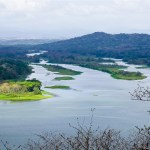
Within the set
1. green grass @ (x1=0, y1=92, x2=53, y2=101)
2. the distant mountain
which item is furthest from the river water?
the distant mountain

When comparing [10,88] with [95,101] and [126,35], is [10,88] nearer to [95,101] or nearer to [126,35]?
[95,101]

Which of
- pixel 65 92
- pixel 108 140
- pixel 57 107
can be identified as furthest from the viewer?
pixel 65 92

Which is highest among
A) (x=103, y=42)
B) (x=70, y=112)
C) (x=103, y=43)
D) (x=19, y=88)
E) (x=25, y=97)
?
(x=103, y=42)

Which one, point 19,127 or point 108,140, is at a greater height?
point 108,140

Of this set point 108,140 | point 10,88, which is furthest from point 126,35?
point 108,140

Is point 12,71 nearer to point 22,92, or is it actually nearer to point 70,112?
point 22,92

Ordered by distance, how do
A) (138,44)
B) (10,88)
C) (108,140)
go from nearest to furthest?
(108,140) < (10,88) < (138,44)

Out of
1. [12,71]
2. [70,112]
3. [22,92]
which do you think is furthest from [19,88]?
[12,71]

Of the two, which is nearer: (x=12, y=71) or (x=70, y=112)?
(x=70, y=112)
